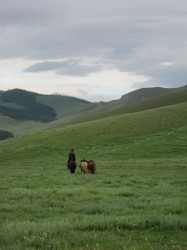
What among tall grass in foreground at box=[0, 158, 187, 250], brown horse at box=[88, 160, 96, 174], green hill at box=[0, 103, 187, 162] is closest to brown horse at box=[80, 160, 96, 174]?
brown horse at box=[88, 160, 96, 174]

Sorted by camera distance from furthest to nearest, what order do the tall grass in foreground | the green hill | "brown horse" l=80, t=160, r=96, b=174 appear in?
the green hill < "brown horse" l=80, t=160, r=96, b=174 < the tall grass in foreground

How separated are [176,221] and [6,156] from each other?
2086 inches

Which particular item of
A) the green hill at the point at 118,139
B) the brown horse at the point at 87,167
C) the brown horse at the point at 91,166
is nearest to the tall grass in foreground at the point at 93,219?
the brown horse at the point at 91,166

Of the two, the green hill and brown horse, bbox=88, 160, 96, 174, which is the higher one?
the green hill

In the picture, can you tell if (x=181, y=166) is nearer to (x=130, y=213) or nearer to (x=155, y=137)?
(x=130, y=213)

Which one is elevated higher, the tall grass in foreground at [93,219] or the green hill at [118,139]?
the green hill at [118,139]

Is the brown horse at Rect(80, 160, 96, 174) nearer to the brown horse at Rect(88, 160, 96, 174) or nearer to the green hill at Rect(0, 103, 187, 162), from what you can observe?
the brown horse at Rect(88, 160, 96, 174)

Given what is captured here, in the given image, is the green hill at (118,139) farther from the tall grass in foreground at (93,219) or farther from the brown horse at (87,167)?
the tall grass in foreground at (93,219)

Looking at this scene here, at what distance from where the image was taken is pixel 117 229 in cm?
1163

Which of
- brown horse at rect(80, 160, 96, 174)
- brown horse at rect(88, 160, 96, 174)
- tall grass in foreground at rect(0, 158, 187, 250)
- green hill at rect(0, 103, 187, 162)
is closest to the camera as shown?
tall grass in foreground at rect(0, 158, 187, 250)

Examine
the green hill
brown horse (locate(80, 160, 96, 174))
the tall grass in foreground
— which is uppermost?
the green hill

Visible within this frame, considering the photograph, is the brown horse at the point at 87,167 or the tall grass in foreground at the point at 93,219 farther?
the brown horse at the point at 87,167

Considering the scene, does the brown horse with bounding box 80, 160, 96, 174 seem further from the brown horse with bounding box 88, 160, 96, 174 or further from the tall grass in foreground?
the tall grass in foreground

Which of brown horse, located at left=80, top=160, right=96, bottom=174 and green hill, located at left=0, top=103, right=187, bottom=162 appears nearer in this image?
brown horse, located at left=80, top=160, right=96, bottom=174
